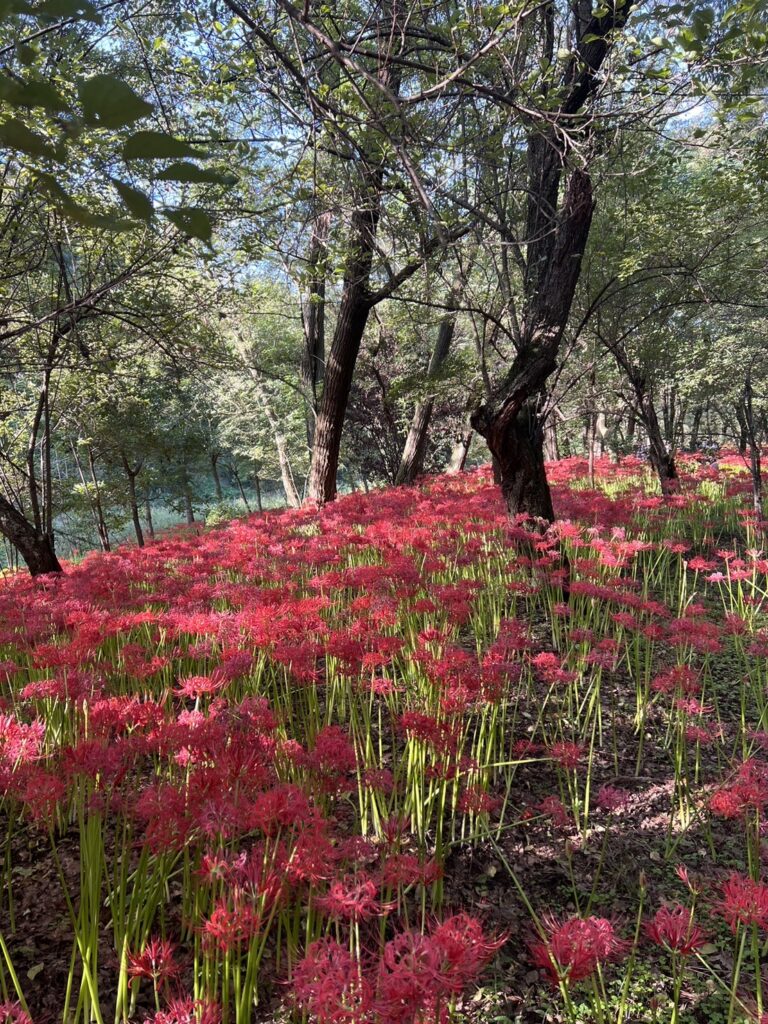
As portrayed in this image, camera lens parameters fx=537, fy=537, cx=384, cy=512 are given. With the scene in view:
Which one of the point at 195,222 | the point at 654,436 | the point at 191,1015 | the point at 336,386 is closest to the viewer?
the point at 195,222

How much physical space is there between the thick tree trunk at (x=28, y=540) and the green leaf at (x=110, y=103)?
6636 mm

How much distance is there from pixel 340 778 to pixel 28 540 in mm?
5865

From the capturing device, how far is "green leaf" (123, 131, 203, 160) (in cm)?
60

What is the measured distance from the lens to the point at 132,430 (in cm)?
1255

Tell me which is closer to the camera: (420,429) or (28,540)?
(28,540)

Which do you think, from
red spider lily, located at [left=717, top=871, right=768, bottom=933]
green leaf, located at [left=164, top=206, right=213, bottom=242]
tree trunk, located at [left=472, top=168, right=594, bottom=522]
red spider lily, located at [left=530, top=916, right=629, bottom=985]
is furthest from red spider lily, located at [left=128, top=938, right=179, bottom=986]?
tree trunk, located at [left=472, top=168, right=594, bottom=522]

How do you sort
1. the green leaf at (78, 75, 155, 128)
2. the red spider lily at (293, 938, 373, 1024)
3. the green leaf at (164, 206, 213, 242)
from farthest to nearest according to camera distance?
1. the red spider lily at (293, 938, 373, 1024)
2. the green leaf at (164, 206, 213, 242)
3. the green leaf at (78, 75, 155, 128)

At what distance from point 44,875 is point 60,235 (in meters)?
5.39

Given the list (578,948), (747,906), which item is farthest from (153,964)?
(747,906)

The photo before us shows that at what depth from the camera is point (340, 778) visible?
80.0 inches

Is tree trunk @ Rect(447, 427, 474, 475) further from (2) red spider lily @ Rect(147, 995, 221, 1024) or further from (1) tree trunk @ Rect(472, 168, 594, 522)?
(2) red spider lily @ Rect(147, 995, 221, 1024)

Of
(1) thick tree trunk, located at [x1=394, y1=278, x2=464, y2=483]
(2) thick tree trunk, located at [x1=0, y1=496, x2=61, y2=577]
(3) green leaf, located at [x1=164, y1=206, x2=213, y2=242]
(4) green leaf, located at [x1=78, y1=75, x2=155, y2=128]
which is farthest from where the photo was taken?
(1) thick tree trunk, located at [x1=394, y1=278, x2=464, y2=483]

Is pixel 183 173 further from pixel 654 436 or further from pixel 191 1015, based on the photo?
pixel 654 436

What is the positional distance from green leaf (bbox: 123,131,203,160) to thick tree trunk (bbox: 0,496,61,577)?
6.66 meters
